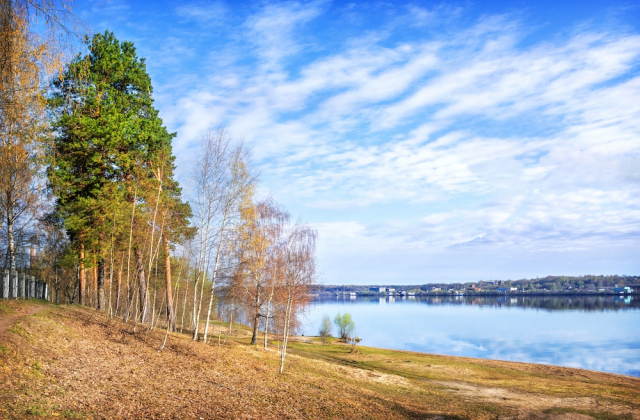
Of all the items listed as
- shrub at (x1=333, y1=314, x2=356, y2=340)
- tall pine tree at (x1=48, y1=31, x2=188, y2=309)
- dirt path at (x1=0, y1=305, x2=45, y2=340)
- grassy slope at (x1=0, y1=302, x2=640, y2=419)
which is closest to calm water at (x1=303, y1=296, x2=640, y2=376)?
shrub at (x1=333, y1=314, x2=356, y2=340)

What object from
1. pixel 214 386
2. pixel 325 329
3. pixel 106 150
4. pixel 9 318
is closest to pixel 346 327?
pixel 325 329

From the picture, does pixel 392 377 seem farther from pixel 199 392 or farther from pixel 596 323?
pixel 596 323

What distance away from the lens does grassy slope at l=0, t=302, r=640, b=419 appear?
10.4 meters

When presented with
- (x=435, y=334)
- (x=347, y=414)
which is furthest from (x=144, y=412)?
(x=435, y=334)

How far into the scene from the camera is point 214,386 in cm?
1473

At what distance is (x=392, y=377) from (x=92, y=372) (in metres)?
19.0

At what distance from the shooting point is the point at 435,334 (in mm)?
74125

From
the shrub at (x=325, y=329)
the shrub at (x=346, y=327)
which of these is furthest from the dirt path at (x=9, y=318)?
the shrub at (x=346, y=327)

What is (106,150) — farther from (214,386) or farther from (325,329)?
(325,329)

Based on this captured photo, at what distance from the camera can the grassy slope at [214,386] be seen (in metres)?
10.4

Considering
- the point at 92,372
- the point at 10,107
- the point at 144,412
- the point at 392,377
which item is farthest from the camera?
the point at 392,377

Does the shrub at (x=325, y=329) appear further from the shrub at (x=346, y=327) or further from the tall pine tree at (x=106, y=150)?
the tall pine tree at (x=106, y=150)

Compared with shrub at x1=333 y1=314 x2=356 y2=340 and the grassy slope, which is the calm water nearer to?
shrub at x1=333 y1=314 x2=356 y2=340

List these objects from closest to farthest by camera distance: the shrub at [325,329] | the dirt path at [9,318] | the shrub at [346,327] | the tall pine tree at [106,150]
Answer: the dirt path at [9,318] → the tall pine tree at [106,150] → the shrub at [325,329] → the shrub at [346,327]
